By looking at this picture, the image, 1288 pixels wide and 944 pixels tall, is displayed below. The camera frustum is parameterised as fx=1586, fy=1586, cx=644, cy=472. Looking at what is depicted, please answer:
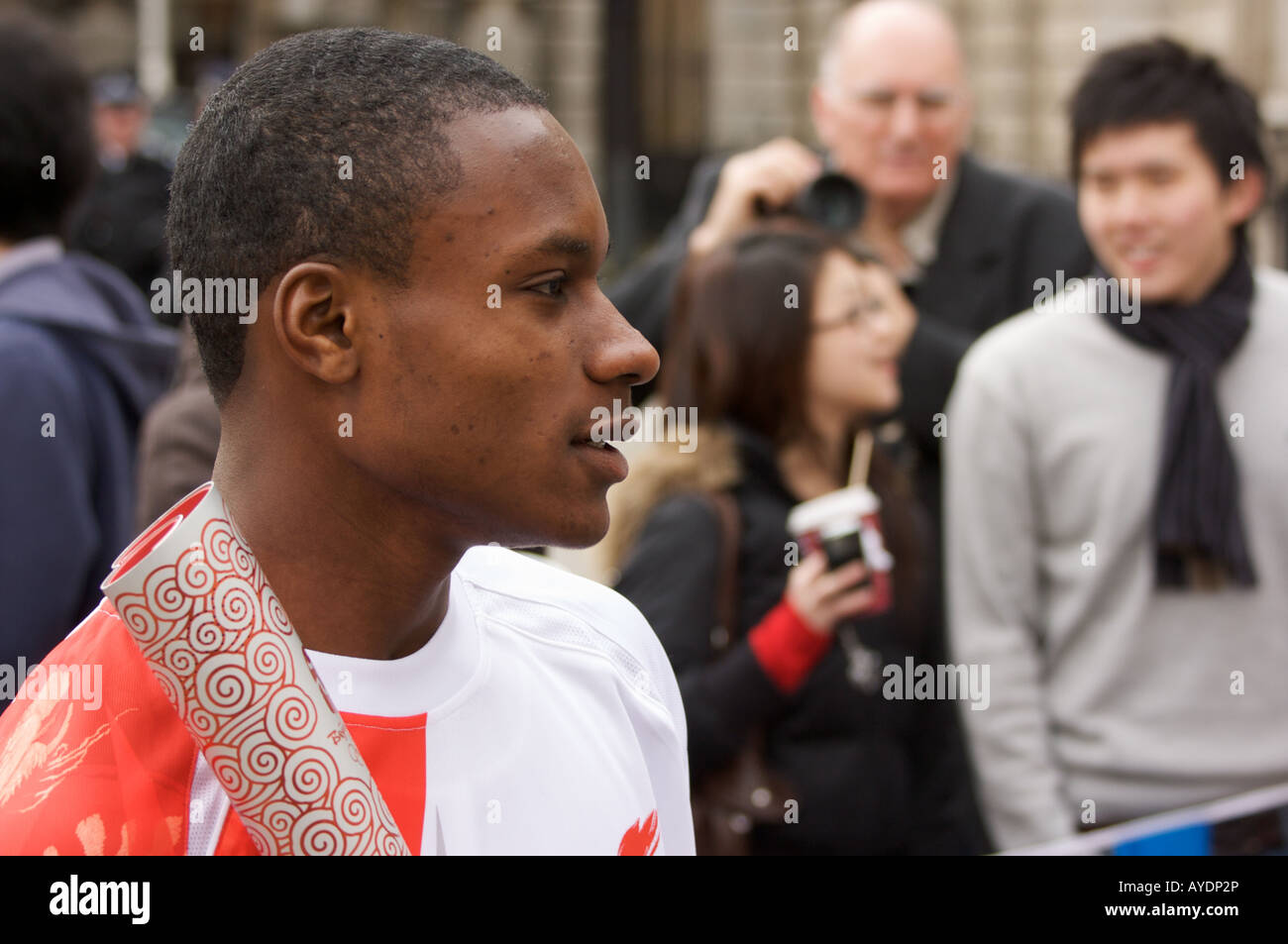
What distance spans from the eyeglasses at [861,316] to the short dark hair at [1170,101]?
63 cm

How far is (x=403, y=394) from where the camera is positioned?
139 centimetres

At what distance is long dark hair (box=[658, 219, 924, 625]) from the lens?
3314 mm

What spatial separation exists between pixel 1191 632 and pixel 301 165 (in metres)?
2.48

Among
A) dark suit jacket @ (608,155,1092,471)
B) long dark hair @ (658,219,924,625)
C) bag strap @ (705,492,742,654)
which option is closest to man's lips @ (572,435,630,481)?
bag strap @ (705,492,742,654)

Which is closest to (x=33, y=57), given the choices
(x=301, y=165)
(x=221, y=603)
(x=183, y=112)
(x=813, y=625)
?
(x=813, y=625)

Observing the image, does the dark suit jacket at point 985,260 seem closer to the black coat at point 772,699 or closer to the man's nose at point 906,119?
the man's nose at point 906,119

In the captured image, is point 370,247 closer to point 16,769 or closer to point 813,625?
point 16,769

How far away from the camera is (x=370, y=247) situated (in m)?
1.36

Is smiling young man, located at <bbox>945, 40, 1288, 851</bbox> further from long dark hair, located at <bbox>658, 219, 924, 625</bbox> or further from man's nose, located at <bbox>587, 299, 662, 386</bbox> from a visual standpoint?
man's nose, located at <bbox>587, 299, 662, 386</bbox>

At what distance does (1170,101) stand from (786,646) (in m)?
1.54

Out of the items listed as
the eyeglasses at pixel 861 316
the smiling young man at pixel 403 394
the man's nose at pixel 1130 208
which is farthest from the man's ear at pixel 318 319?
the man's nose at pixel 1130 208
